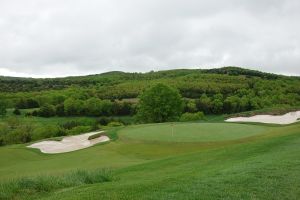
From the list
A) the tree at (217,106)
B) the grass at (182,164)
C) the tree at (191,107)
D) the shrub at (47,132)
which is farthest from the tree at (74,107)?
the grass at (182,164)

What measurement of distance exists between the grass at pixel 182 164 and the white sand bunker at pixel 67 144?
1218 mm

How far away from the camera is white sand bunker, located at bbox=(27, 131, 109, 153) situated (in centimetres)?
3238

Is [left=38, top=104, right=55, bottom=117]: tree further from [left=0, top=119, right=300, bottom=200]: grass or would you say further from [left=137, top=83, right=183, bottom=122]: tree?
[left=0, top=119, right=300, bottom=200]: grass

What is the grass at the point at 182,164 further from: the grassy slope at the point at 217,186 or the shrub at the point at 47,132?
the shrub at the point at 47,132

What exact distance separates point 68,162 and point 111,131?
1096 centimetres

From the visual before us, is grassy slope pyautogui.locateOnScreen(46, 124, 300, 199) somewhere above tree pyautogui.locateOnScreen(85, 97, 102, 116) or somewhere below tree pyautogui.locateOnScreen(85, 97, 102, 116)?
below

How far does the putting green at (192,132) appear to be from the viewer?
101ft

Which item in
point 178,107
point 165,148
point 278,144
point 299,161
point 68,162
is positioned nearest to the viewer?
point 299,161

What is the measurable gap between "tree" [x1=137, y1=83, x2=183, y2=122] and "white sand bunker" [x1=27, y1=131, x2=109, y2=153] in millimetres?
33967

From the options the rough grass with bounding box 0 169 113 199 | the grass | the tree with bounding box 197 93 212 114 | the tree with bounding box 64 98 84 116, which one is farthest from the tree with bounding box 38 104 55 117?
the rough grass with bounding box 0 169 113 199

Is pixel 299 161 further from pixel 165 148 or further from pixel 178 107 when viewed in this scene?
pixel 178 107

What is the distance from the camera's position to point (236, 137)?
99.0ft

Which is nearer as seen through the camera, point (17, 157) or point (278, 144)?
point (278, 144)

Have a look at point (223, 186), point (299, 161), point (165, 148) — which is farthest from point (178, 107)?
point (223, 186)
